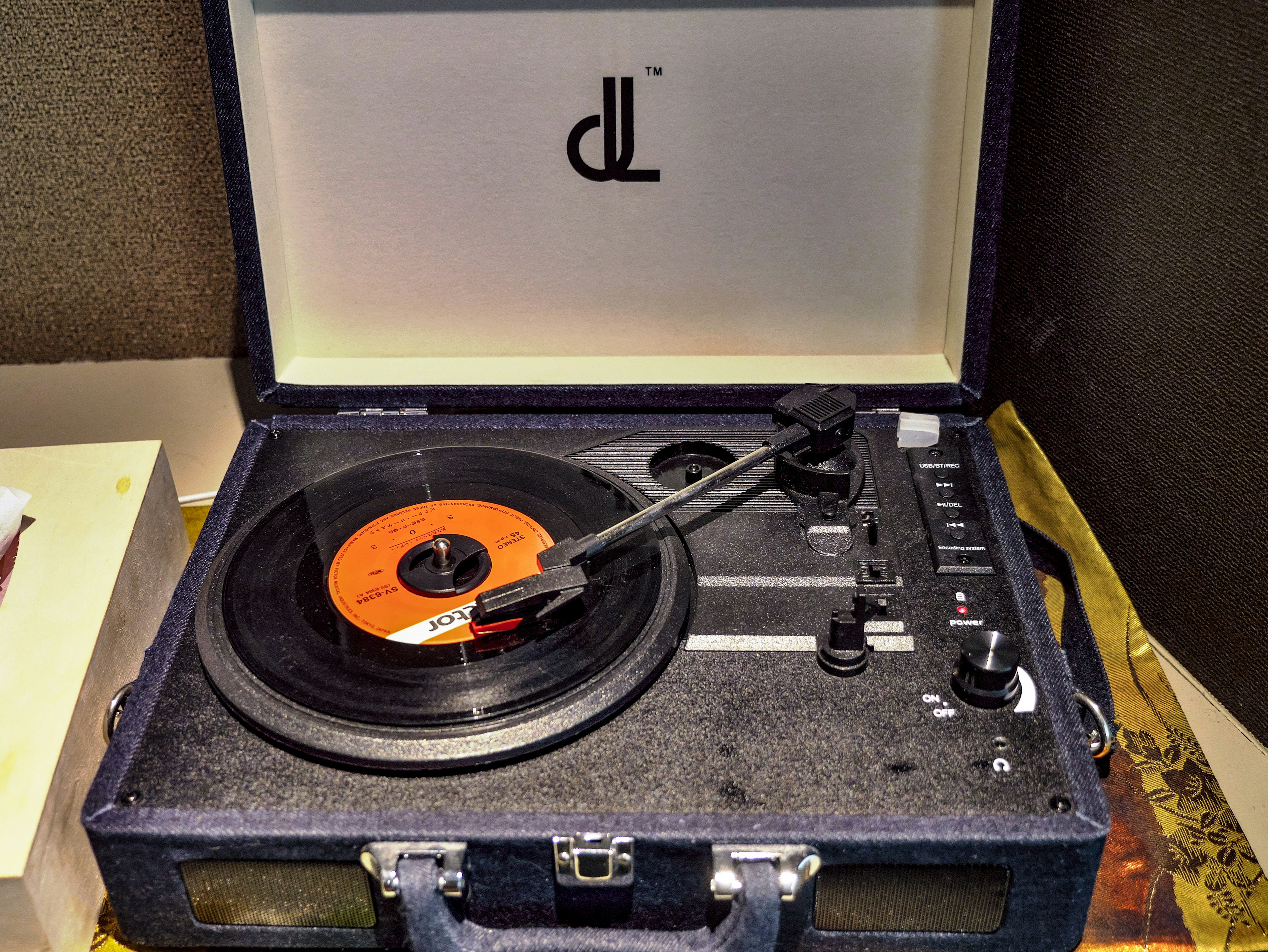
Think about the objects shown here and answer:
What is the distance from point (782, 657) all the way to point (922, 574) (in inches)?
6.6

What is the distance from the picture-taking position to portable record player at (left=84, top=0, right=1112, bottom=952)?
75 cm

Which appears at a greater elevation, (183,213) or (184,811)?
(183,213)

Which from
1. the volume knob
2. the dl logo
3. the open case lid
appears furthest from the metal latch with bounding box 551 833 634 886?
the dl logo

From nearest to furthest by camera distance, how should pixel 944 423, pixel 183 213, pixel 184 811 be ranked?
1. pixel 184 811
2. pixel 944 423
3. pixel 183 213

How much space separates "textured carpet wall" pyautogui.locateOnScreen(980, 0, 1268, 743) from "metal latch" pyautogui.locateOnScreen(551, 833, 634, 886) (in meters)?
0.65

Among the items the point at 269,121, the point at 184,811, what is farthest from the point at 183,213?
the point at 184,811

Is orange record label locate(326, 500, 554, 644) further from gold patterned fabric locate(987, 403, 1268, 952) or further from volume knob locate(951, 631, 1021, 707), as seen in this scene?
gold patterned fabric locate(987, 403, 1268, 952)

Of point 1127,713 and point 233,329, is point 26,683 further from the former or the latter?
point 1127,713

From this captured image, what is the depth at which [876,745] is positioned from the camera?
79 cm

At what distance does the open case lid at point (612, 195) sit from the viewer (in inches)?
41.6

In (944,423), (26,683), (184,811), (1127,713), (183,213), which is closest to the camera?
(184,811)

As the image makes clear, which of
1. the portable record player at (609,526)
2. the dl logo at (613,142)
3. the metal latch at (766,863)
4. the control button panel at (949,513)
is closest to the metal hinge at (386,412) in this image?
the portable record player at (609,526)

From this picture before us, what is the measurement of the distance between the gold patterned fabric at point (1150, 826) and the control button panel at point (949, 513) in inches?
6.8

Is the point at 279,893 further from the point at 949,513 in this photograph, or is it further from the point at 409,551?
the point at 949,513
